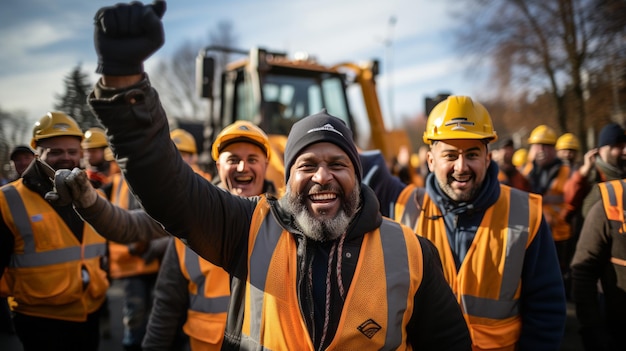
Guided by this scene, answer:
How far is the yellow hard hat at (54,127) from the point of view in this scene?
10.5 ft

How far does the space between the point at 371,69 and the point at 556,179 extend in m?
3.19

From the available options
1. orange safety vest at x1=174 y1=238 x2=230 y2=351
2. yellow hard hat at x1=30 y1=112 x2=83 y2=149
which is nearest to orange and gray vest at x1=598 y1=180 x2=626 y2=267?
orange safety vest at x1=174 y1=238 x2=230 y2=351

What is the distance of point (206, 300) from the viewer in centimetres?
277

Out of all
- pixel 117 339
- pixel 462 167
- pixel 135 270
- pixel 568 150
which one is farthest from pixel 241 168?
pixel 568 150

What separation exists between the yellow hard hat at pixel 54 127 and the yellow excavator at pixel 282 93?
255cm

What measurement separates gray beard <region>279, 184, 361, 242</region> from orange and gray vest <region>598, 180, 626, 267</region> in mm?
1884

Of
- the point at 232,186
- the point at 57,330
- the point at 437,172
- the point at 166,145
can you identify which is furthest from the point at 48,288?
the point at 437,172

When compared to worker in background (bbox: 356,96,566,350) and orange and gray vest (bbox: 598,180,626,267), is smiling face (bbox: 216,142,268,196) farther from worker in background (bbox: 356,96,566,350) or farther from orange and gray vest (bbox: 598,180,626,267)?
orange and gray vest (bbox: 598,180,626,267)

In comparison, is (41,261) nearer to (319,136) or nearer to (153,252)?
(153,252)

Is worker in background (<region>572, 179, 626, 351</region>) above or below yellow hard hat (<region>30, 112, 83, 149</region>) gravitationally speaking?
below

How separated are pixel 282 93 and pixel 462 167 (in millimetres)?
4414

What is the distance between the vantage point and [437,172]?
283 centimetres

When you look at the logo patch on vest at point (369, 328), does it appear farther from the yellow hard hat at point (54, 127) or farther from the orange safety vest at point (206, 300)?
the yellow hard hat at point (54, 127)

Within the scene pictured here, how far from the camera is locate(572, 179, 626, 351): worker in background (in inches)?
114
